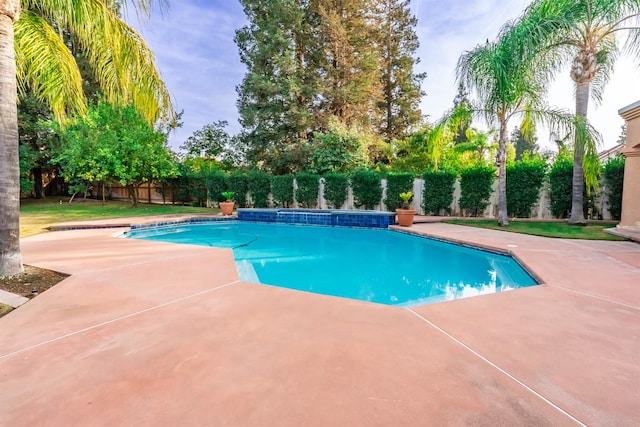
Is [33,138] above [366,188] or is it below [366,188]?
above

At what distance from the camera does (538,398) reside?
158 centimetres

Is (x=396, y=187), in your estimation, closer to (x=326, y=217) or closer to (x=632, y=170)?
(x=326, y=217)

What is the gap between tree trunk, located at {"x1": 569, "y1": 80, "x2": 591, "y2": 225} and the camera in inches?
343

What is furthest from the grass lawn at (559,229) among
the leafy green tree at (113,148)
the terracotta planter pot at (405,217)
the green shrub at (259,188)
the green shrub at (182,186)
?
the green shrub at (182,186)

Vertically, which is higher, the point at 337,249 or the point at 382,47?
the point at 382,47

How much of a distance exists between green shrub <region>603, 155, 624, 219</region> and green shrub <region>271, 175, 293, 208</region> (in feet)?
38.7

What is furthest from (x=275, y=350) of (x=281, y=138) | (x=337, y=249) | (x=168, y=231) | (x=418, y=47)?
(x=418, y=47)

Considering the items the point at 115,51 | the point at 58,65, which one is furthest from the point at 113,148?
the point at 115,51

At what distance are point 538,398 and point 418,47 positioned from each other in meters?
27.6

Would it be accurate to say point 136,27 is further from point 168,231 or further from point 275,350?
Answer: point 168,231

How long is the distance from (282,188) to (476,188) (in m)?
8.61

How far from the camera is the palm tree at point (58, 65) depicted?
361cm

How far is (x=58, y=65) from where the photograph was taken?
5.37 m

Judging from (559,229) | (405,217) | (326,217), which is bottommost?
(559,229)
